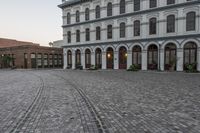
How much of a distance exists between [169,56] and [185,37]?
3.24 metres

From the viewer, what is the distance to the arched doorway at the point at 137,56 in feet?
85.1

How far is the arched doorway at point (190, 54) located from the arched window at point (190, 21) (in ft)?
6.60

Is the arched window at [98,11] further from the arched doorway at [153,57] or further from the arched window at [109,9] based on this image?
the arched doorway at [153,57]

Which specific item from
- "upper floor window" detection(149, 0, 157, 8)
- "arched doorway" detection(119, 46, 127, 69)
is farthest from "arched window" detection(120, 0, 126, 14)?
"arched doorway" detection(119, 46, 127, 69)

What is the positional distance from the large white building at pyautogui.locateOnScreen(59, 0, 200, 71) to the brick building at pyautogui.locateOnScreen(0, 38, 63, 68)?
913 centimetres

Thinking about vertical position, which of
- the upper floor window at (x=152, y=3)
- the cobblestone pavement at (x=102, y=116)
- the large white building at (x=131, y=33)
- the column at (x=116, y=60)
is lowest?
the cobblestone pavement at (x=102, y=116)

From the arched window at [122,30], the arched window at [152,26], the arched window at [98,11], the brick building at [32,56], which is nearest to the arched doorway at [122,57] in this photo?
the arched window at [122,30]

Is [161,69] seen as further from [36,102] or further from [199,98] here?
[36,102]

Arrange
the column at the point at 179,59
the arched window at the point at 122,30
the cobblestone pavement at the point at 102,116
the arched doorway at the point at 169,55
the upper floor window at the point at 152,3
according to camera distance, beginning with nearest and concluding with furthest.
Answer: the cobblestone pavement at the point at 102,116 → the column at the point at 179,59 → the arched doorway at the point at 169,55 → the upper floor window at the point at 152,3 → the arched window at the point at 122,30

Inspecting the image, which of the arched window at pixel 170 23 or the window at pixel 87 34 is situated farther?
the window at pixel 87 34

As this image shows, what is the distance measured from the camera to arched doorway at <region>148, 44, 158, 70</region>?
24656 millimetres

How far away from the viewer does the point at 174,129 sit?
412 centimetres

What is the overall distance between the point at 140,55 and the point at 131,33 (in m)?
3.74

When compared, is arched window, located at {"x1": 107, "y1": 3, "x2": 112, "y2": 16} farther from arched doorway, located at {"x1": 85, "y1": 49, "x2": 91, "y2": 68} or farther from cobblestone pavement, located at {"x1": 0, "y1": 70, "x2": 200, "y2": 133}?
cobblestone pavement, located at {"x1": 0, "y1": 70, "x2": 200, "y2": 133}
